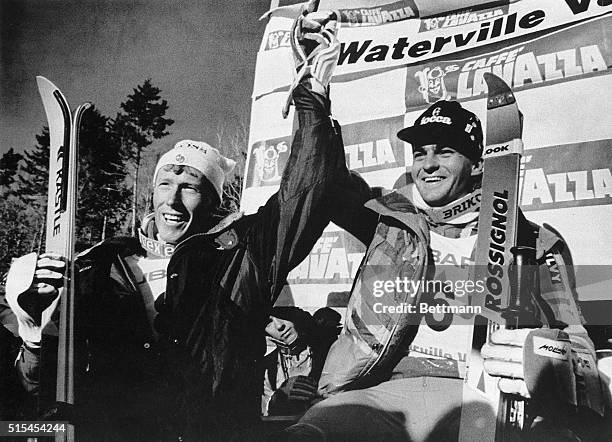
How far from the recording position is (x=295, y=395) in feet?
10.6

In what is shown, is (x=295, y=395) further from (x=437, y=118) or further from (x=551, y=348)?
(x=437, y=118)

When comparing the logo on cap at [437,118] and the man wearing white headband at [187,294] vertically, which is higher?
the logo on cap at [437,118]

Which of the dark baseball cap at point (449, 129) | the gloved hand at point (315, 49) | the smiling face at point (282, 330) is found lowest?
the smiling face at point (282, 330)

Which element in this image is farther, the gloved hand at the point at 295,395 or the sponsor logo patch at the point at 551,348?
the gloved hand at the point at 295,395

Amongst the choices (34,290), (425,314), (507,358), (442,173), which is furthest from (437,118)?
(34,290)

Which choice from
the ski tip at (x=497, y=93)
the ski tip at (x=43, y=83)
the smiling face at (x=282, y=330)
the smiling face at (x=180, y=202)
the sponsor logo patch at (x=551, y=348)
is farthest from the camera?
the ski tip at (x=43, y=83)

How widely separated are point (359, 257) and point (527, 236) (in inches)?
30.7

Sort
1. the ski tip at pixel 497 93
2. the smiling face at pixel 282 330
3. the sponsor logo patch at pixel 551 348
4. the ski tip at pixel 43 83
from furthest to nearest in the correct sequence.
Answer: the ski tip at pixel 43 83
the smiling face at pixel 282 330
the ski tip at pixel 497 93
the sponsor logo patch at pixel 551 348

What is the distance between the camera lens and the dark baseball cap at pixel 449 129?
3186mm

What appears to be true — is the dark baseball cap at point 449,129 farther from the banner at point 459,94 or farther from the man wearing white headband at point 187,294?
the man wearing white headband at point 187,294

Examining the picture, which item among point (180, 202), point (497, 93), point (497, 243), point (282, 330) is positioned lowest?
point (282, 330)

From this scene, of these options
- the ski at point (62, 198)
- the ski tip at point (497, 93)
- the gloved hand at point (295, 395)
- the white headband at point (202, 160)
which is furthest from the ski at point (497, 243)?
the ski at point (62, 198)

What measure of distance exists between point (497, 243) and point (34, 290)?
7.54 feet

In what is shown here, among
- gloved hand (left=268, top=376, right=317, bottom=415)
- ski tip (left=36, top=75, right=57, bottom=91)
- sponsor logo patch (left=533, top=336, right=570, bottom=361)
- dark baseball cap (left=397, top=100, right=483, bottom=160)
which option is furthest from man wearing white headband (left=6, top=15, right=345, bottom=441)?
sponsor logo patch (left=533, top=336, right=570, bottom=361)
